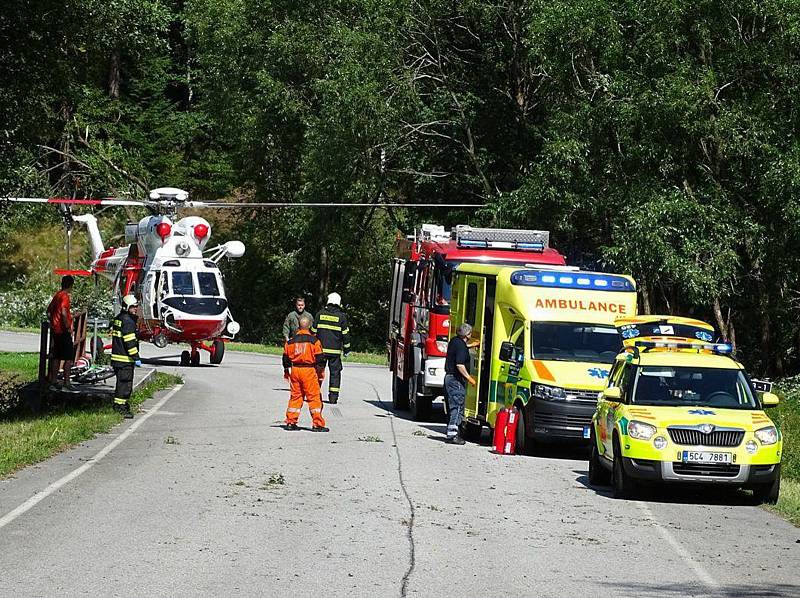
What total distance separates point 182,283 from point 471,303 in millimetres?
14959

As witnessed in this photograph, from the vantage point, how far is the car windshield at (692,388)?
15.1 m

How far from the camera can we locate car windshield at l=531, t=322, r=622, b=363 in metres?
18.9

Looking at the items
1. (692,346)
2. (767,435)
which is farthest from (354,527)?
(692,346)

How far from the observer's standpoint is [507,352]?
18.8 metres

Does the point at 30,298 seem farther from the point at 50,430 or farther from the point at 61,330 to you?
the point at 50,430

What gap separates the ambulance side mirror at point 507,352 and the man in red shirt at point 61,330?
8.46 metres

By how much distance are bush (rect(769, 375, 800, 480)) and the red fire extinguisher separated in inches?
147

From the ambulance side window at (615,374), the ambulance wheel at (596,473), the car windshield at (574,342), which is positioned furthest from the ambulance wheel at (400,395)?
the ambulance wheel at (596,473)

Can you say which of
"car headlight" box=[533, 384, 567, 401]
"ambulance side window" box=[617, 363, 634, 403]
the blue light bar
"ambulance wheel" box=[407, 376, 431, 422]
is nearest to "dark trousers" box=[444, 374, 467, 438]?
the blue light bar

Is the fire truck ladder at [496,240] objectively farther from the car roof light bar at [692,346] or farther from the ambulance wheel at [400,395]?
the car roof light bar at [692,346]

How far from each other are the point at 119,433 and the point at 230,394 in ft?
25.3

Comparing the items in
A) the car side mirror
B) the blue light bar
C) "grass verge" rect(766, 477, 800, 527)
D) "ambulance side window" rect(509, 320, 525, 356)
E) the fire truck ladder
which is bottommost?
"grass verge" rect(766, 477, 800, 527)

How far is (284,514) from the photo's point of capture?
12.2 m

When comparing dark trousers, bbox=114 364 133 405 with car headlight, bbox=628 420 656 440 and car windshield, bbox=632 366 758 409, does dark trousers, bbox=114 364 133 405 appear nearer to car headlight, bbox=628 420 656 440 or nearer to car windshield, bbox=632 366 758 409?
car windshield, bbox=632 366 758 409
